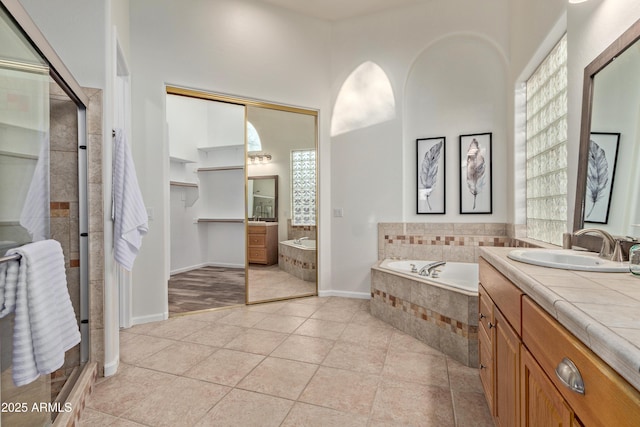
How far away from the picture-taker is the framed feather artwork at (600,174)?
5.16ft

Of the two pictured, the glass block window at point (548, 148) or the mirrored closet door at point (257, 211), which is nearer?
the glass block window at point (548, 148)

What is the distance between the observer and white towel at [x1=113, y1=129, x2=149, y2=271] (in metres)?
2.09

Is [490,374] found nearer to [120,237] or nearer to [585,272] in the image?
[585,272]

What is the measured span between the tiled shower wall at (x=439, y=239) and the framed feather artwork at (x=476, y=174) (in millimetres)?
213

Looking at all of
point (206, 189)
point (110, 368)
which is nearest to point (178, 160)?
point (206, 189)

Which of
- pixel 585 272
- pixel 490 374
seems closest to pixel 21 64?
pixel 585 272

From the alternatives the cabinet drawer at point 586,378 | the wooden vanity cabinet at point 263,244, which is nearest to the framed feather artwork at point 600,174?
the cabinet drawer at point 586,378

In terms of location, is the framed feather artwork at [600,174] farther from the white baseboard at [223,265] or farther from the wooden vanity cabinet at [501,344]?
the white baseboard at [223,265]

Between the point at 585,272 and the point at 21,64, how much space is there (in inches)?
93.2

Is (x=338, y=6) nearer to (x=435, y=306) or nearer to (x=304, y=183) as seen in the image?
(x=304, y=183)

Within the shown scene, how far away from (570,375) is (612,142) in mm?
1412

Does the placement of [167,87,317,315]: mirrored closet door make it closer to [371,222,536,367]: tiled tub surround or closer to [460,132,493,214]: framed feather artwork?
[371,222,536,367]: tiled tub surround

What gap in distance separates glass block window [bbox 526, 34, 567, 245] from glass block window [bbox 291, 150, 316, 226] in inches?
91.0

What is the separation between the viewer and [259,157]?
3.88 meters
